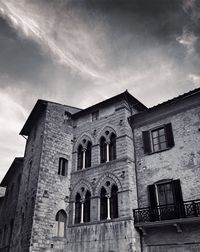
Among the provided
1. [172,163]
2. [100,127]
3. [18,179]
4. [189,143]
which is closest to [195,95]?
[189,143]

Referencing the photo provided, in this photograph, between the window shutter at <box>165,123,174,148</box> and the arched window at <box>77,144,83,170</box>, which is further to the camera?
the arched window at <box>77,144,83,170</box>

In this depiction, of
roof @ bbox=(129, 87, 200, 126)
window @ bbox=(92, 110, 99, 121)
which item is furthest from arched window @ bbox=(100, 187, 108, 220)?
window @ bbox=(92, 110, 99, 121)

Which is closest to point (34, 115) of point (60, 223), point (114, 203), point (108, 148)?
point (108, 148)

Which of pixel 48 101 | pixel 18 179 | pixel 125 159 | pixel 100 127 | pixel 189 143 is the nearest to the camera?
pixel 189 143

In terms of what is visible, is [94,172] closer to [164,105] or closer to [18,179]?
[164,105]

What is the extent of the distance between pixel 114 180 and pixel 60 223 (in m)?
4.78

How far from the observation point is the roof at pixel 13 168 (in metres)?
25.1

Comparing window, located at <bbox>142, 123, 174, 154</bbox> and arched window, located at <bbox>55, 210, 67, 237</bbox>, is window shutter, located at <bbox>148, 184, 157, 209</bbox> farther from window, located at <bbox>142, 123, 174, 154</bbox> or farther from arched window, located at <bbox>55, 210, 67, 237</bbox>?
arched window, located at <bbox>55, 210, 67, 237</bbox>

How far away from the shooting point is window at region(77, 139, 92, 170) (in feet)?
61.0

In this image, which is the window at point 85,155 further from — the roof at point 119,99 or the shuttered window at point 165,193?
the shuttered window at point 165,193

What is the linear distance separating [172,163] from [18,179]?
15.8m

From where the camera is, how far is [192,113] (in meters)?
15.6

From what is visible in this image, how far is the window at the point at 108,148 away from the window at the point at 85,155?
1157 mm

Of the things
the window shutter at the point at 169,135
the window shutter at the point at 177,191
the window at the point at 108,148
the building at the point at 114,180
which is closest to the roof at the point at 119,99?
the building at the point at 114,180
